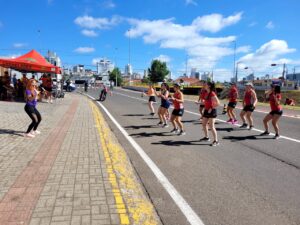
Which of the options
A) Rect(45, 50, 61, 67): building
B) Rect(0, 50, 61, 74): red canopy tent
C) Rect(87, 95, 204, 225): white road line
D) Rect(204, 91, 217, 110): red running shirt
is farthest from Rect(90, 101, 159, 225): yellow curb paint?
Rect(45, 50, 61, 67): building

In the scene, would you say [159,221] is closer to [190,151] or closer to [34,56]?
[190,151]

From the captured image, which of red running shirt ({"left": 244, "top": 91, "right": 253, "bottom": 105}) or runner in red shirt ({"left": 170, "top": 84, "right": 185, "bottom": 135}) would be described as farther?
red running shirt ({"left": 244, "top": 91, "right": 253, "bottom": 105})

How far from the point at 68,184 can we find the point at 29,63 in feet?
54.5

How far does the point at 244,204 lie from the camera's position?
14.8 feet

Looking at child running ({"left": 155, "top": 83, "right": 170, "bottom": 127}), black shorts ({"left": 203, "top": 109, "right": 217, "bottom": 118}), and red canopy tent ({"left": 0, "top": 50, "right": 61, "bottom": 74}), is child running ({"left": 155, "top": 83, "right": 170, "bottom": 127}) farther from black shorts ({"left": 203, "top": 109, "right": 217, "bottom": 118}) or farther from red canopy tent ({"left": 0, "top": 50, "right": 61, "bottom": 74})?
red canopy tent ({"left": 0, "top": 50, "right": 61, "bottom": 74})

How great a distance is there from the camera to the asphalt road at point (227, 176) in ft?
13.8

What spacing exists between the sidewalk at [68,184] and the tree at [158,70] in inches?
3126

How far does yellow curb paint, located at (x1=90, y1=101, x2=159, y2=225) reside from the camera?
13.0ft

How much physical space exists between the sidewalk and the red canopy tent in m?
12.3

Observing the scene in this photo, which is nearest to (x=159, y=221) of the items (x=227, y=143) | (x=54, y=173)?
(x=54, y=173)

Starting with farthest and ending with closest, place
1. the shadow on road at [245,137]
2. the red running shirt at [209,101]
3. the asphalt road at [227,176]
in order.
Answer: the shadow on road at [245,137], the red running shirt at [209,101], the asphalt road at [227,176]

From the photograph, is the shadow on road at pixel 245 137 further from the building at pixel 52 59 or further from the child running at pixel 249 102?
the building at pixel 52 59

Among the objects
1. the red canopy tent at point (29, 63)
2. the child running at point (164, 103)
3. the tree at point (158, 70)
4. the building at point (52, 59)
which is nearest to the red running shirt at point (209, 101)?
the child running at point (164, 103)

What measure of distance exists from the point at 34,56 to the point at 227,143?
1638 cm
